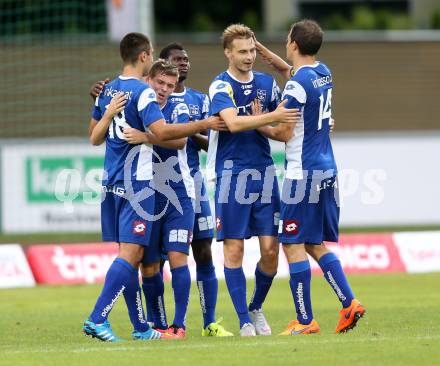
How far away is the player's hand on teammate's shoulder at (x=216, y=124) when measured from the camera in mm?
9523

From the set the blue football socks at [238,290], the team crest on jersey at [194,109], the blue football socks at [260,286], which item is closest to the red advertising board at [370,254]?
the blue football socks at [260,286]

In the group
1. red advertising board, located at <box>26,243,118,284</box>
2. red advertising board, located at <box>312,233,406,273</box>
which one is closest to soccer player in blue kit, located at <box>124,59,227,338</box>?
red advertising board, located at <box>26,243,118,284</box>

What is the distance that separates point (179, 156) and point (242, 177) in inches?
25.5

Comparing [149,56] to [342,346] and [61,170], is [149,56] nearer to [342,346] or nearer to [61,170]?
[342,346]

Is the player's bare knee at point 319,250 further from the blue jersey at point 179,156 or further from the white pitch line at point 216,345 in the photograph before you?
the blue jersey at point 179,156

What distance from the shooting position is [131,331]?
35.4 ft

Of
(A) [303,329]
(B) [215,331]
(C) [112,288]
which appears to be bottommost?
(B) [215,331]

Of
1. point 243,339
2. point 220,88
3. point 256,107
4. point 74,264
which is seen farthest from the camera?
point 74,264

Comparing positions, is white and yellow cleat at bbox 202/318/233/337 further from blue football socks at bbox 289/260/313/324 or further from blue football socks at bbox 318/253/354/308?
blue football socks at bbox 318/253/354/308

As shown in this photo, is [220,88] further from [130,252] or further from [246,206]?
[130,252]

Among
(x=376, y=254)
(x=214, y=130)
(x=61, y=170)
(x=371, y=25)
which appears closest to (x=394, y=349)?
(x=214, y=130)

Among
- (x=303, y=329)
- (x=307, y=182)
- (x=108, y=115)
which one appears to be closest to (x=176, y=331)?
(x=303, y=329)

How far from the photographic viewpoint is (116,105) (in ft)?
30.8

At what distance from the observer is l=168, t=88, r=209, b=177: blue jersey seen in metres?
10.4
